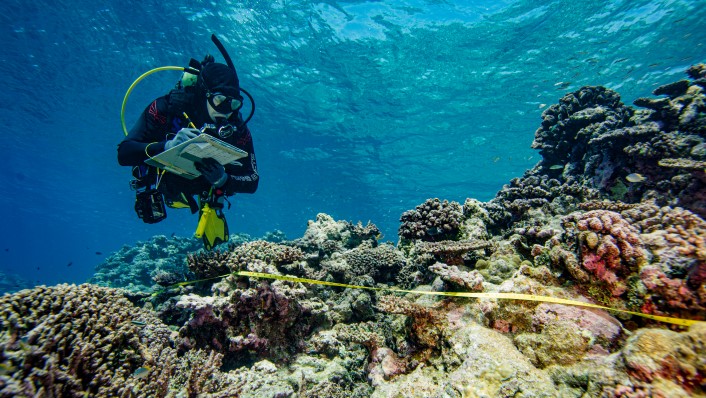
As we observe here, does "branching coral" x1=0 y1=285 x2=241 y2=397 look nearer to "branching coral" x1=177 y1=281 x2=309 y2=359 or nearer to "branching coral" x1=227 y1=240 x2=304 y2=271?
"branching coral" x1=177 y1=281 x2=309 y2=359

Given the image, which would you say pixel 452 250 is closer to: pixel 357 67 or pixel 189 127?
pixel 189 127

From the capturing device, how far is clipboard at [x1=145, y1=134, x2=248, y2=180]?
4.18 m

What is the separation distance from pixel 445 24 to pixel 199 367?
63.6 feet

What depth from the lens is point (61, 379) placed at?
6.52 ft

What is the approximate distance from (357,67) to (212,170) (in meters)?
18.1

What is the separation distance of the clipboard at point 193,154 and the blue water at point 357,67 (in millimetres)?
12326

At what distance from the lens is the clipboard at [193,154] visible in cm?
418

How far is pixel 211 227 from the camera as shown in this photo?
530cm

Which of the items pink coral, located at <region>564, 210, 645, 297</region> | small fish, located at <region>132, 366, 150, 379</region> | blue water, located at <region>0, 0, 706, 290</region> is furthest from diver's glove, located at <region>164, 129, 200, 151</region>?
blue water, located at <region>0, 0, 706, 290</region>

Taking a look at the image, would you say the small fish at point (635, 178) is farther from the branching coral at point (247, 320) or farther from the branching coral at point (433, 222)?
the branching coral at point (247, 320)

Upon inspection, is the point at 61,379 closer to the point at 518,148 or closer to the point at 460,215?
the point at 460,215

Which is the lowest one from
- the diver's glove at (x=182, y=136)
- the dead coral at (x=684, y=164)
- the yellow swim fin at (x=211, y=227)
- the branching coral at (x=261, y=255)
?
the branching coral at (x=261, y=255)

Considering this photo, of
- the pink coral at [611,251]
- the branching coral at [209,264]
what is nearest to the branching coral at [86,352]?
the branching coral at [209,264]

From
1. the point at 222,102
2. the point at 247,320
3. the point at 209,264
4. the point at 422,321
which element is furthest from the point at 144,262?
the point at 422,321
